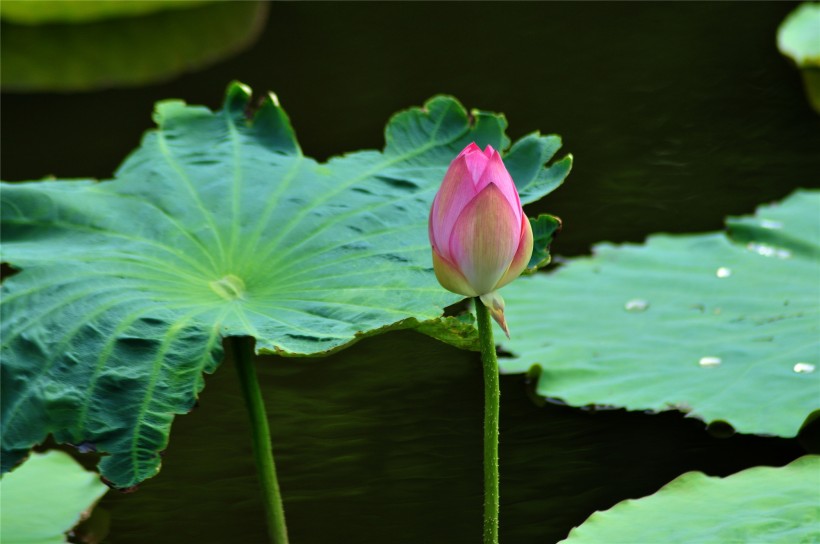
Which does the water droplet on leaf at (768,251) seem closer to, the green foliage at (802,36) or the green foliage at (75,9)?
the green foliage at (802,36)

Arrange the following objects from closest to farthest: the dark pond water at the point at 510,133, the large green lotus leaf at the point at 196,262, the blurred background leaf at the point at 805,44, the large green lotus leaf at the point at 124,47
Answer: the large green lotus leaf at the point at 196,262 < the dark pond water at the point at 510,133 < the blurred background leaf at the point at 805,44 < the large green lotus leaf at the point at 124,47

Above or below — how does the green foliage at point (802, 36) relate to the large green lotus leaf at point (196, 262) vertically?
above

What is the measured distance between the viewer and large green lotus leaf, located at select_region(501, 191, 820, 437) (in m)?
1.31

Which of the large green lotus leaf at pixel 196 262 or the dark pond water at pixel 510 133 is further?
the dark pond water at pixel 510 133

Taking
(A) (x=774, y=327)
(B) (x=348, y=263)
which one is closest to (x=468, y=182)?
(B) (x=348, y=263)

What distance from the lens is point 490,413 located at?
0.90 m

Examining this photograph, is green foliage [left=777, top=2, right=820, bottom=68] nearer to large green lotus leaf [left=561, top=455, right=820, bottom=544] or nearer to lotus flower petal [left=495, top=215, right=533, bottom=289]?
large green lotus leaf [left=561, top=455, right=820, bottom=544]

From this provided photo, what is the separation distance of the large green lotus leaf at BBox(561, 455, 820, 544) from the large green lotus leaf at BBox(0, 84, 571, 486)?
0.28m

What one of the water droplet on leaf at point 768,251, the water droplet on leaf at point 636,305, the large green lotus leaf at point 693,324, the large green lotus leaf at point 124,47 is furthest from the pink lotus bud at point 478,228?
the large green lotus leaf at point 124,47

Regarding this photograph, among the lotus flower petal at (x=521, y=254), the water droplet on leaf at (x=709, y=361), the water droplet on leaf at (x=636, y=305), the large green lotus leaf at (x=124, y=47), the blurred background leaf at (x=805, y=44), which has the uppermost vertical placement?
the large green lotus leaf at (x=124, y=47)

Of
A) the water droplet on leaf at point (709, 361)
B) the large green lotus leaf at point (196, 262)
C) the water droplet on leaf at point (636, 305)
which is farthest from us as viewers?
the water droplet on leaf at point (636, 305)

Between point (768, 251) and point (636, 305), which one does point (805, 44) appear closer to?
point (768, 251)

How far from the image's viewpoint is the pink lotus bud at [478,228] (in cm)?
84

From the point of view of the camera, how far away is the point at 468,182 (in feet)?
2.76
